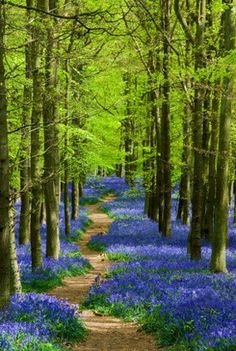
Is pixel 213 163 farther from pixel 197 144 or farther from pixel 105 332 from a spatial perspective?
pixel 105 332

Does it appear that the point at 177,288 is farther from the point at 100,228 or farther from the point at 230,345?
the point at 100,228

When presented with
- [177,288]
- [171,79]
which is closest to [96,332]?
[177,288]

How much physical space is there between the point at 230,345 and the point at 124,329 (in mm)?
3750

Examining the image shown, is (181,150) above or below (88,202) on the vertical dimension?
above

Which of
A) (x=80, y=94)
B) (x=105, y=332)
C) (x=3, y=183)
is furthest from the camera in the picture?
(x=80, y=94)

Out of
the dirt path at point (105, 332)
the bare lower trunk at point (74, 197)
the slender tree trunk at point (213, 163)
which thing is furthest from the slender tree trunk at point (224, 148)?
the bare lower trunk at point (74, 197)

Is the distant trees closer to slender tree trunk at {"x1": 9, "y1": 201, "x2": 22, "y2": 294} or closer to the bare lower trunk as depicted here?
slender tree trunk at {"x1": 9, "y1": 201, "x2": 22, "y2": 294}

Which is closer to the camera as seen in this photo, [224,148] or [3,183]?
[3,183]

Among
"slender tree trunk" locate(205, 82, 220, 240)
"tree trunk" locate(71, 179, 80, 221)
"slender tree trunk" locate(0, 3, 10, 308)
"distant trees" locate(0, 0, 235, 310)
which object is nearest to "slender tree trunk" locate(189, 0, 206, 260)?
"distant trees" locate(0, 0, 235, 310)

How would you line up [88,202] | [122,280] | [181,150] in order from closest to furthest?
[122,280] → [181,150] → [88,202]

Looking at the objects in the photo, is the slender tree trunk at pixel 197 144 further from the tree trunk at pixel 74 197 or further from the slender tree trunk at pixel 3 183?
the tree trunk at pixel 74 197

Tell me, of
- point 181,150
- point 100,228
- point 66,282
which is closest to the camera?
point 66,282

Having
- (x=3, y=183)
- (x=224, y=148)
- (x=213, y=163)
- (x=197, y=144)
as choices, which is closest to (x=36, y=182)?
(x=3, y=183)

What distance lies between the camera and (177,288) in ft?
38.2
